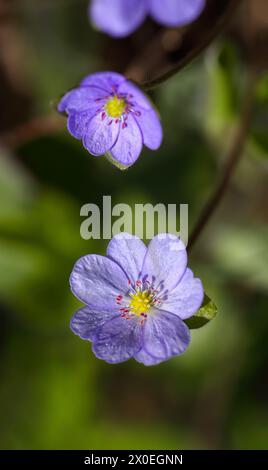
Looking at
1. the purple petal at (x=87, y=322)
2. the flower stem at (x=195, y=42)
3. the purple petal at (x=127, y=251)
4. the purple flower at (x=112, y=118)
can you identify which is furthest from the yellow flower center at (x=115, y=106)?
the purple petal at (x=87, y=322)

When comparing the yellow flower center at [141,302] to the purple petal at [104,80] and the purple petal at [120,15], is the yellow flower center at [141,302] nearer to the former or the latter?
the purple petal at [104,80]

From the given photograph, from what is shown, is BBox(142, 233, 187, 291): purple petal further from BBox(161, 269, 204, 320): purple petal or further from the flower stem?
the flower stem

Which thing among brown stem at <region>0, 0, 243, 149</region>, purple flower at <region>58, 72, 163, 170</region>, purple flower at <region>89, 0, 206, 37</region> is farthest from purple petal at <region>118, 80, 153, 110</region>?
brown stem at <region>0, 0, 243, 149</region>

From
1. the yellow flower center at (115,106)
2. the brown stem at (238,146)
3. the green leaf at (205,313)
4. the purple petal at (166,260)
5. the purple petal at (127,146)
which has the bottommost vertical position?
the green leaf at (205,313)

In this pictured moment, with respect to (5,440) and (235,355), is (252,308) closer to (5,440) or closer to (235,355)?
(235,355)

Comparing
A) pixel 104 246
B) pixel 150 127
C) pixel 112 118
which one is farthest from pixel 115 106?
pixel 104 246

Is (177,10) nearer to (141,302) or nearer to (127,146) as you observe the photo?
(127,146)

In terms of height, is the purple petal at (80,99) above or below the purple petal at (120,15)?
below

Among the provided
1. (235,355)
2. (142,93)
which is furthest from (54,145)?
(142,93)
